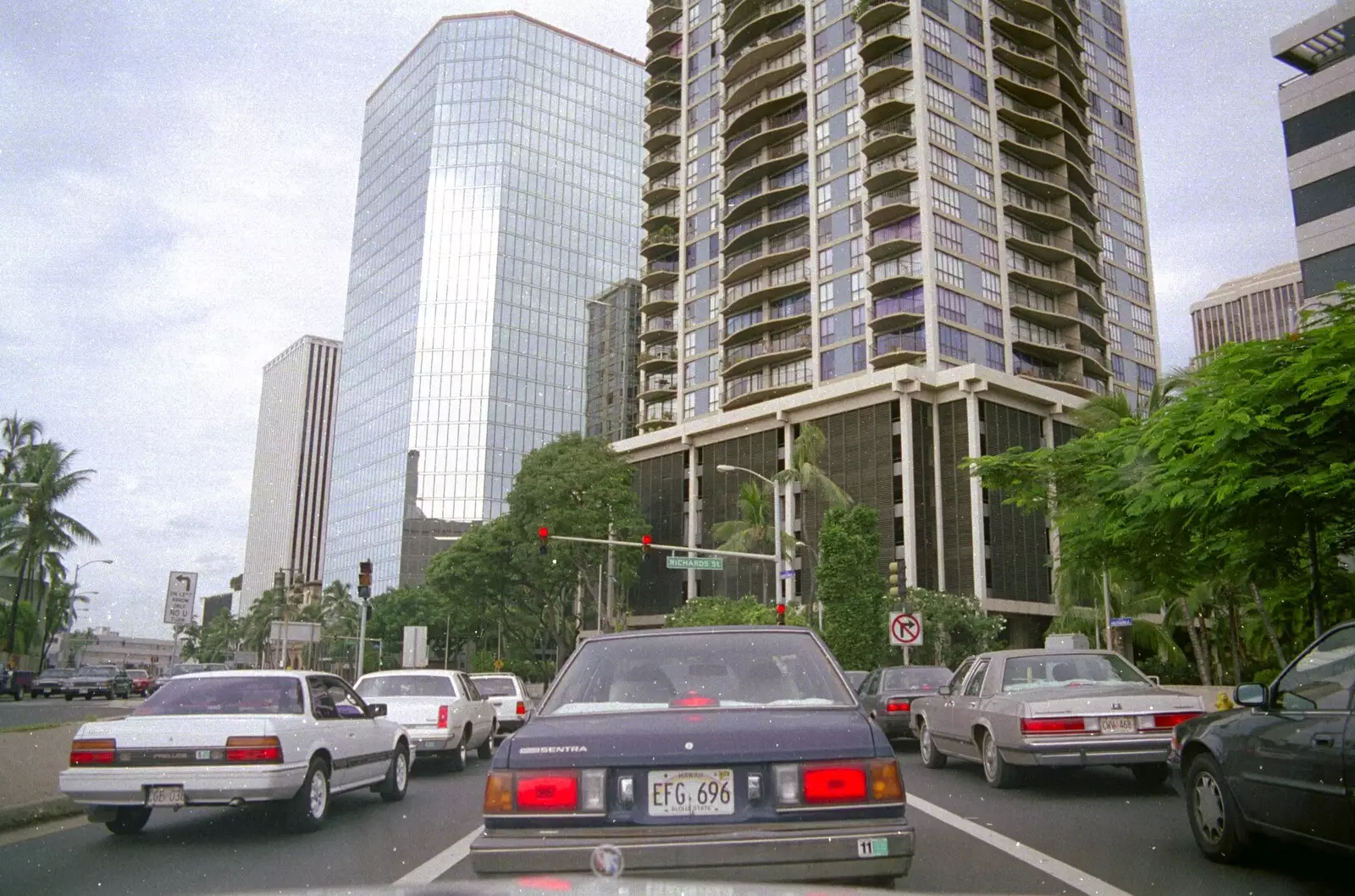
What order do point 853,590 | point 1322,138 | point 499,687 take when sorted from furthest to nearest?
point 853,590, point 1322,138, point 499,687

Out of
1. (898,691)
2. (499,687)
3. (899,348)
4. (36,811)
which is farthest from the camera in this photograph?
(899,348)

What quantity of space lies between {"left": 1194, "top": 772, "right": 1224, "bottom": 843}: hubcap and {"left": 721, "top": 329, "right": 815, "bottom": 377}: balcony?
188 feet

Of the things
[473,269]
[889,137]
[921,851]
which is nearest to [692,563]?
[921,851]

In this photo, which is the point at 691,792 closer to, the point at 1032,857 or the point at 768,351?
the point at 1032,857

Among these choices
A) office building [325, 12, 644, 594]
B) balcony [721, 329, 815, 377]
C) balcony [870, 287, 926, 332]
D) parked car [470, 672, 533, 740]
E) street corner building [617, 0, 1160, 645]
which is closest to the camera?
parked car [470, 672, 533, 740]

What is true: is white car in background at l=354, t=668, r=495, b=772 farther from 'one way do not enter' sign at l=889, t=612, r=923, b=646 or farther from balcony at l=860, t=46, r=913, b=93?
balcony at l=860, t=46, r=913, b=93

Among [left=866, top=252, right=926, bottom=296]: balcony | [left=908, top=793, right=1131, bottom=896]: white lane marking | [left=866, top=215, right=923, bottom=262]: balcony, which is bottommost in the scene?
[left=908, top=793, right=1131, bottom=896]: white lane marking

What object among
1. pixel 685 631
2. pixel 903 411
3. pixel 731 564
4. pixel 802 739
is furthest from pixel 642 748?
pixel 731 564

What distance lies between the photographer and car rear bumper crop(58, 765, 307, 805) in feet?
27.2

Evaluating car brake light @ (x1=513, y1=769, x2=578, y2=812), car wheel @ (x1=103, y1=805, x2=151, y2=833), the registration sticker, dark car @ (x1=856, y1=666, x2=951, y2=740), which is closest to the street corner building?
dark car @ (x1=856, y1=666, x2=951, y2=740)

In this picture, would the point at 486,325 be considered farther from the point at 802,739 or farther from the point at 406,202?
the point at 802,739

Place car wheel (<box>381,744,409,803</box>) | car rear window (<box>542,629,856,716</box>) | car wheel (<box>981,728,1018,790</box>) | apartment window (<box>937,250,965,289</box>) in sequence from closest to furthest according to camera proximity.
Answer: car rear window (<box>542,629,856,716</box>)
car wheel (<box>981,728,1018,790</box>)
car wheel (<box>381,744,409,803</box>)
apartment window (<box>937,250,965,289</box>)

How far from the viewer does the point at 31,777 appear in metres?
11.8

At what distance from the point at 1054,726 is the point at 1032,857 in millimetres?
3206
